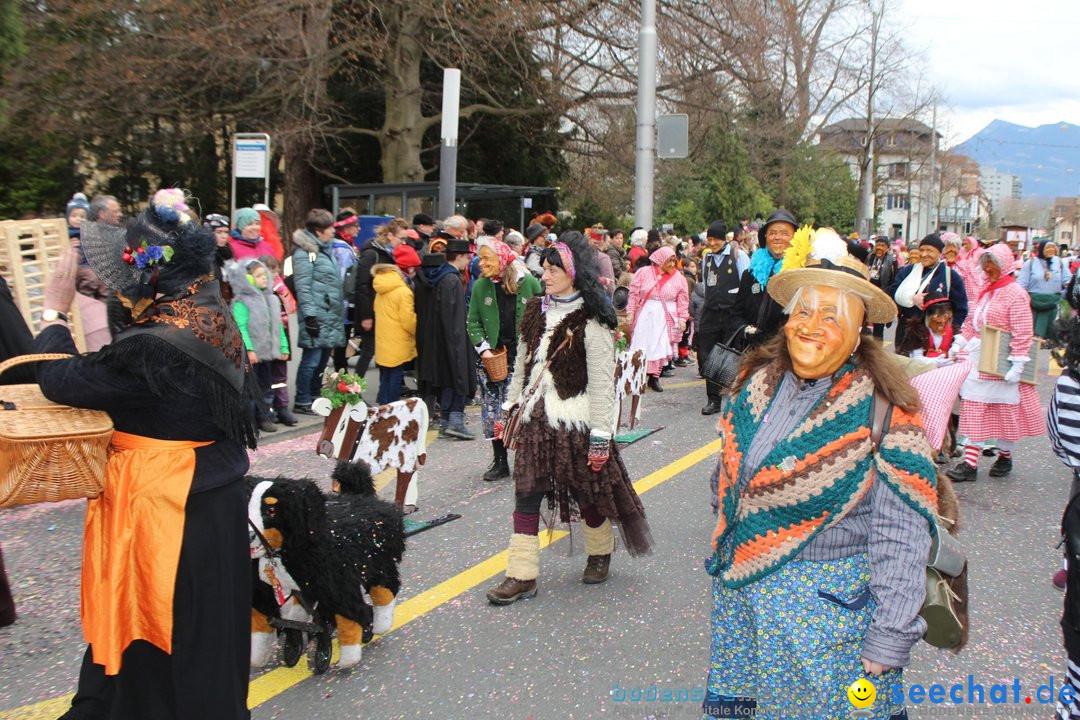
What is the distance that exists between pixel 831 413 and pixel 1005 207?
113 m

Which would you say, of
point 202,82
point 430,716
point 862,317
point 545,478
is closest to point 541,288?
point 545,478

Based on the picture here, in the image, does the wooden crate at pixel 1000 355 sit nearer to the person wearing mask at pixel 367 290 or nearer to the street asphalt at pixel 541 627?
the street asphalt at pixel 541 627

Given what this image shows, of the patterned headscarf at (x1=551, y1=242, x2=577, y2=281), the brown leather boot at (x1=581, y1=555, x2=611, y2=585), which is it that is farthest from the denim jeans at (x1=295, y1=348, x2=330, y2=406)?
the patterned headscarf at (x1=551, y1=242, x2=577, y2=281)

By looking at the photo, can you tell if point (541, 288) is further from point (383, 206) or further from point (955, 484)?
point (383, 206)

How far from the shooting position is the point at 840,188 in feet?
141

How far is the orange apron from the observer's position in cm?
262

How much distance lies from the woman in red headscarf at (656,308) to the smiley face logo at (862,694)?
822 cm

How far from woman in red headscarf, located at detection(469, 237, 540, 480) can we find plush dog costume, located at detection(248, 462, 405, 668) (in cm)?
283

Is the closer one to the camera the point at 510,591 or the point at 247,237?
the point at 510,591

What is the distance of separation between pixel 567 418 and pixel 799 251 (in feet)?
6.21

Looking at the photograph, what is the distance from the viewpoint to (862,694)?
234cm

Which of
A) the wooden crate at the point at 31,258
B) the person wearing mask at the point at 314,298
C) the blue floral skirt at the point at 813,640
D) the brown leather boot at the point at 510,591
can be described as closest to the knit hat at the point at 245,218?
the person wearing mask at the point at 314,298

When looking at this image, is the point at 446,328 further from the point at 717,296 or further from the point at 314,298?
the point at 717,296

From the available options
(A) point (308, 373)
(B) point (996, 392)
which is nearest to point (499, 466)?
(A) point (308, 373)
